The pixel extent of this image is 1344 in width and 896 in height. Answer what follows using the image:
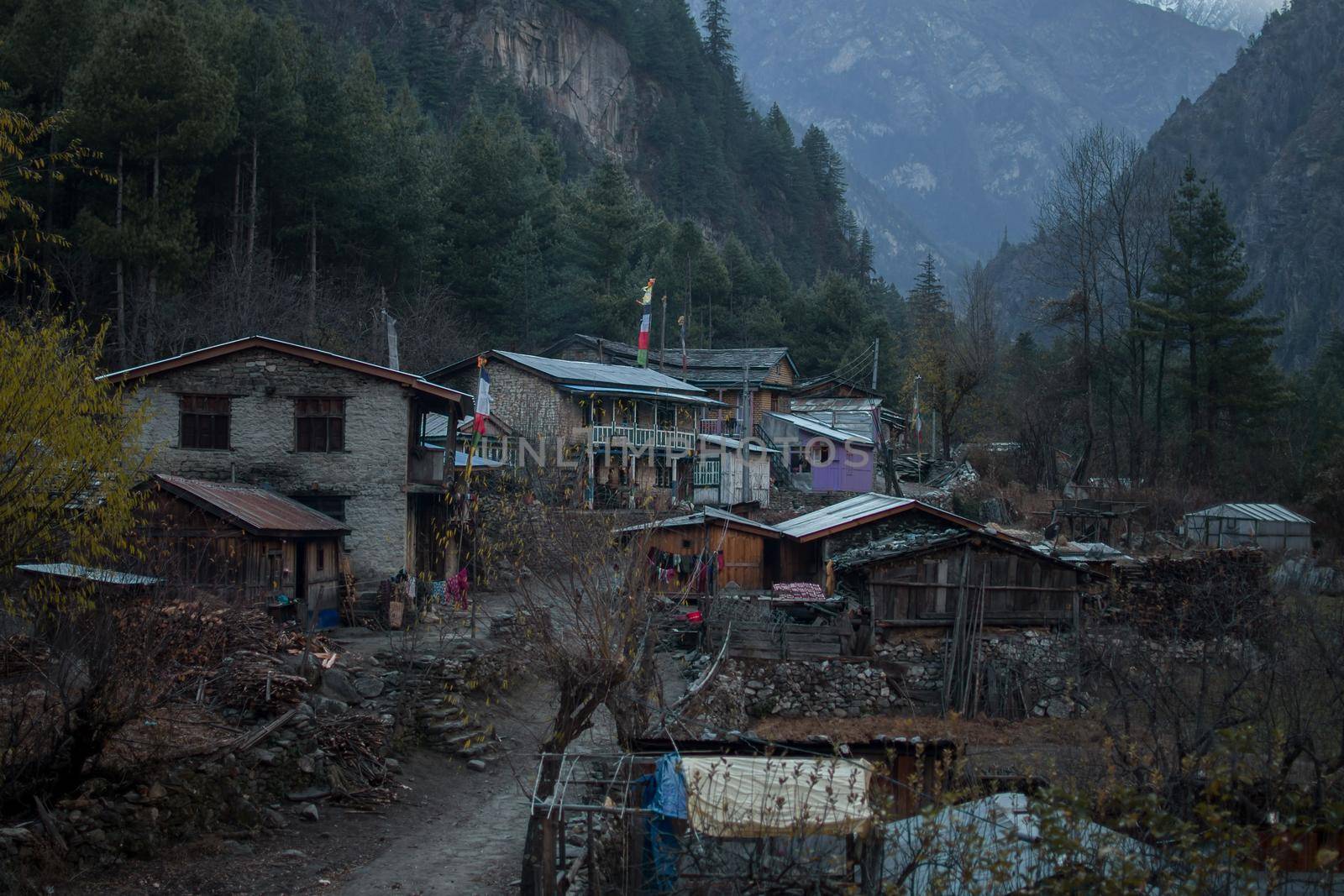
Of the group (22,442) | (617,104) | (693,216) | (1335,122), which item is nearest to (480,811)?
(22,442)

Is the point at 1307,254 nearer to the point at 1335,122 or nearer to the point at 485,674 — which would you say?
the point at 1335,122

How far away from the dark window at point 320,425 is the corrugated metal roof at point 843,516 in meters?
11.3

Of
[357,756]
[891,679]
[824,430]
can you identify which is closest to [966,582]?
[891,679]

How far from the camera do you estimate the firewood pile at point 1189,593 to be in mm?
24281

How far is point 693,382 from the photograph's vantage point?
5400 cm

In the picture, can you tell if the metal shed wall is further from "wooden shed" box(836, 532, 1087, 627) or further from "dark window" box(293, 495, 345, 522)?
"dark window" box(293, 495, 345, 522)

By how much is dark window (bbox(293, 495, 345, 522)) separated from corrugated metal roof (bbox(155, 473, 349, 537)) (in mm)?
303

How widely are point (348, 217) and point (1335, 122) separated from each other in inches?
4073

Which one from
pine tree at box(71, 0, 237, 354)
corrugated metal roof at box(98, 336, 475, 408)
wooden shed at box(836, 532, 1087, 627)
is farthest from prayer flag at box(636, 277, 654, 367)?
wooden shed at box(836, 532, 1087, 627)

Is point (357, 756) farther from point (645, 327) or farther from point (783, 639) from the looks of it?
point (645, 327)

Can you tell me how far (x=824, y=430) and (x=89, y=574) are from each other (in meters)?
38.4

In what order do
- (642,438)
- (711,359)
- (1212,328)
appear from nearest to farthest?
1. (642,438)
2. (1212,328)
3. (711,359)

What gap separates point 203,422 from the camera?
25.8m

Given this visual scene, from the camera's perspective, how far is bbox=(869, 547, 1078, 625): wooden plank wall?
2384 cm
